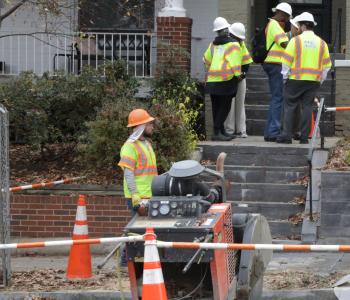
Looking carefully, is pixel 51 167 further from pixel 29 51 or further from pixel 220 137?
pixel 29 51

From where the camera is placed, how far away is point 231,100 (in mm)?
14547

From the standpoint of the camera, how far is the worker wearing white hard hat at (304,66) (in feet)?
44.2

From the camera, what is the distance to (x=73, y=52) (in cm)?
1709

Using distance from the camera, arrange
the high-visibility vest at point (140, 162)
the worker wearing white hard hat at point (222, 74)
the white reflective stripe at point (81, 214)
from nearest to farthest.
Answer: the high-visibility vest at point (140, 162), the white reflective stripe at point (81, 214), the worker wearing white hard hat at point (222, 74)

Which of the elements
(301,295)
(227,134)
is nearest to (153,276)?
(301,295)

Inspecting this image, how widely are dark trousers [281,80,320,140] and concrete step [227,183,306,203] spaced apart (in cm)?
128

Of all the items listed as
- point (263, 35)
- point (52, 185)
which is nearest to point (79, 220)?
point (52, 185)

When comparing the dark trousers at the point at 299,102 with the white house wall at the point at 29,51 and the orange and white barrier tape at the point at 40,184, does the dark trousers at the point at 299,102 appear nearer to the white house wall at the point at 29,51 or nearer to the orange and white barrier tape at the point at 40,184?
the orange and white barrier tape at the point at 40,184

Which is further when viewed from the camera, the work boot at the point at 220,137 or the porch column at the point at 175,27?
the porch column at the point at 175,27

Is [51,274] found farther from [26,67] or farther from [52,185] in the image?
[26,67]

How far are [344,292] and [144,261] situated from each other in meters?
2.18

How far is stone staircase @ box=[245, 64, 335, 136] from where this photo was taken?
15.9 meters

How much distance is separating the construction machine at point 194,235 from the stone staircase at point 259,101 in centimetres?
753

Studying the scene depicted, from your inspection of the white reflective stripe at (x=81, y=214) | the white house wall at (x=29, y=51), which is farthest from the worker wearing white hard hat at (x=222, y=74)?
the white reflective stripe at (x=81, y=214)
